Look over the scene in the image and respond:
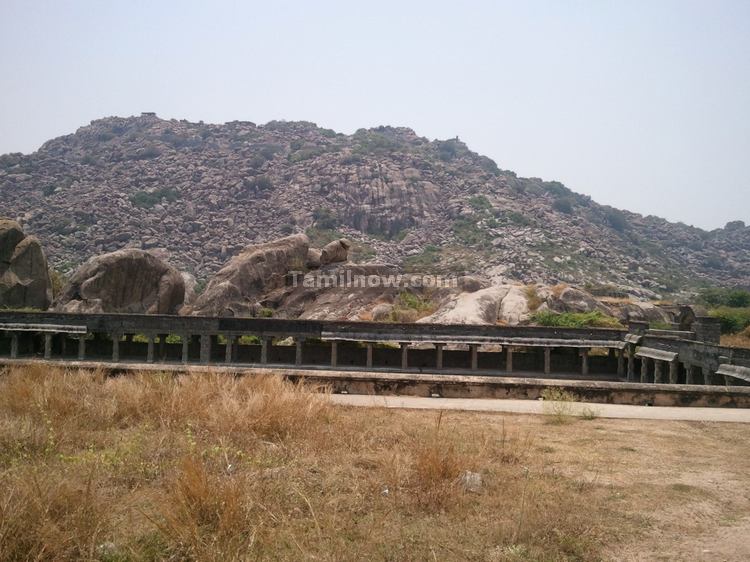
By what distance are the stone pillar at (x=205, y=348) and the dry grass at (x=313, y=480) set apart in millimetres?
24859

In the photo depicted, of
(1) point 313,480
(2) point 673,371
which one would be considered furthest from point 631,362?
(1) point 313,480

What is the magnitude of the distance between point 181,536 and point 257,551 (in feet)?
1.63

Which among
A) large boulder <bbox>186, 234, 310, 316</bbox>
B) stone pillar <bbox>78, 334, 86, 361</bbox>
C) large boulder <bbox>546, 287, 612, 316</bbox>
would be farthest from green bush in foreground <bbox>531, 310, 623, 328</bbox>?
stone pillar <bbox>78, 334, 86, 361</bbox>

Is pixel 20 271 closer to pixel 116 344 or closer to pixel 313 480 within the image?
pixel 116 344

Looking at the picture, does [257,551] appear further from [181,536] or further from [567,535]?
[567,535]

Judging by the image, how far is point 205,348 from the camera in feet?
107

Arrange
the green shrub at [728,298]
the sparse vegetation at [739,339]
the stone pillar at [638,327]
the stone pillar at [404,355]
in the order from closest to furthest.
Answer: the stone pillar at [638,327], the sparse vegetation at [739,339], the stone pillar at [404,355], the green shrub at [728,298]

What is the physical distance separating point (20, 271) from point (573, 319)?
3607cm

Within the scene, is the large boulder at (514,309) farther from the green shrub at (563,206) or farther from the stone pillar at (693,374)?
the green shrub at (563,206)

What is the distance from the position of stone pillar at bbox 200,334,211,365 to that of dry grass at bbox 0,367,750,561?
24859 millimetres

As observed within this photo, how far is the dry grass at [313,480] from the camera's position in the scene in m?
3.93

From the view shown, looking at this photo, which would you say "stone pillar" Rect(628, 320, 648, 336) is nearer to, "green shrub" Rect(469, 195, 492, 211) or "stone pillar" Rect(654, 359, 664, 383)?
"stone pillar" Rect(654, 359, 664, 383)

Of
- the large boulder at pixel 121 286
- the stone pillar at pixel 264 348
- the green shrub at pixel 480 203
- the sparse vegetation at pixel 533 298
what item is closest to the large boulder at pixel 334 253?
the large boulder at pixel 121 286

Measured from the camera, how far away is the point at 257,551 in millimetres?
3775
